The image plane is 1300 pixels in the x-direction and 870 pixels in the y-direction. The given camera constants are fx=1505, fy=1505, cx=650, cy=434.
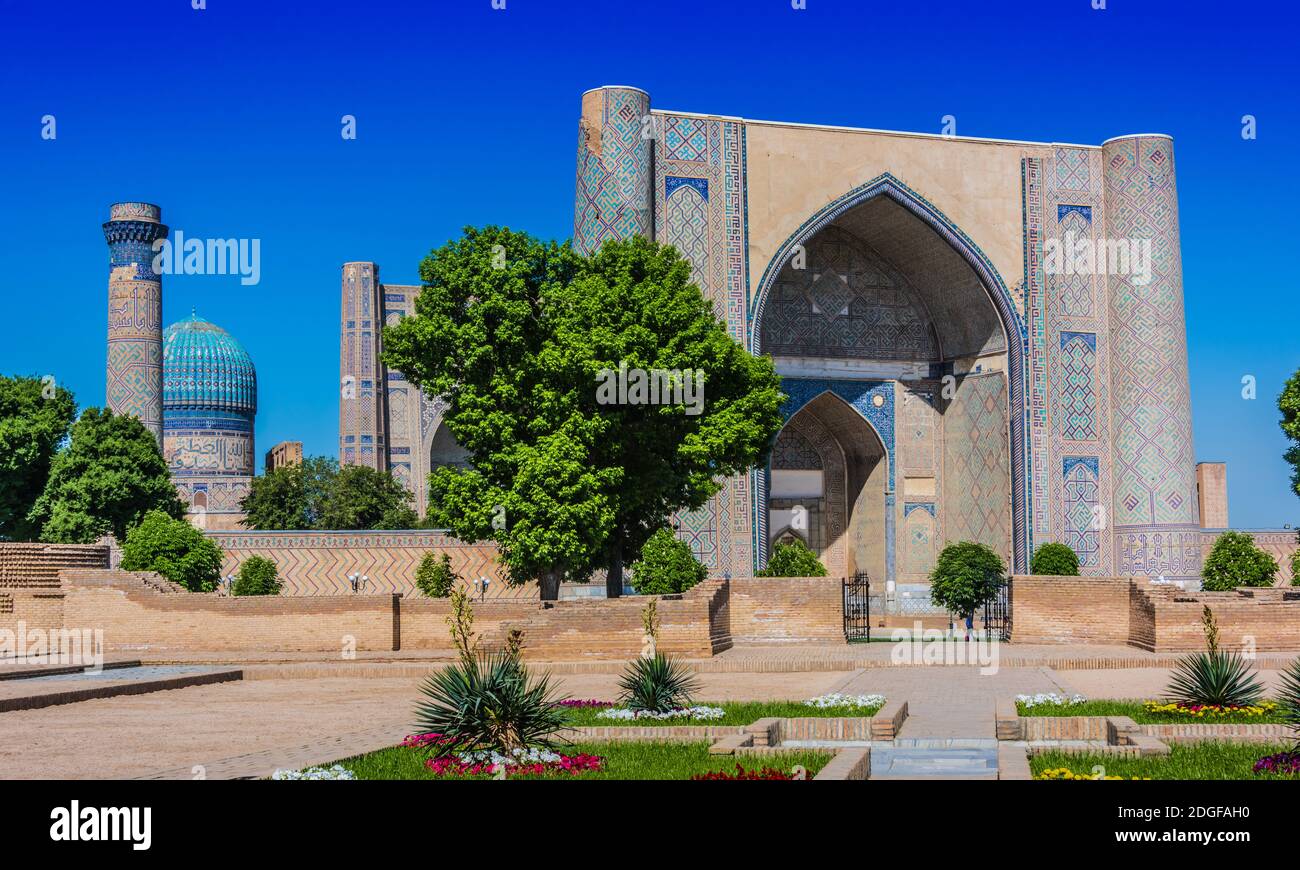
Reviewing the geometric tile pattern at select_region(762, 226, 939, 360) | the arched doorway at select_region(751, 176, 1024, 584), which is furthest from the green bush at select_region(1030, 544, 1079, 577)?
the geometric tile pattern at select_region(762, 226, 939, 360)

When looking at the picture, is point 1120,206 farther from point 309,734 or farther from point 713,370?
point 309,734

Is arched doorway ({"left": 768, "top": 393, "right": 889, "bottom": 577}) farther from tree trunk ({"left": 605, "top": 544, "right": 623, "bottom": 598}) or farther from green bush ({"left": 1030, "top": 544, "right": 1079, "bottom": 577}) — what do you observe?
tree trunk ({"left": 605, "top": 544, "right": 623, "bottom": 598})

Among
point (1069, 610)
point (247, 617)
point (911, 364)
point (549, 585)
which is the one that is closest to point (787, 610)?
point (549, 585)

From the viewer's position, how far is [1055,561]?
23625 millimetres

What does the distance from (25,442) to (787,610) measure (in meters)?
13.8

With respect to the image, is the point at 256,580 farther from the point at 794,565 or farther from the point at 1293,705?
the point at 1293,705

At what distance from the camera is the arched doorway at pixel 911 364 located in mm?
25484

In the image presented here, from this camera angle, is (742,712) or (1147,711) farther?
(742,712)

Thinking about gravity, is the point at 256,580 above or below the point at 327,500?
below

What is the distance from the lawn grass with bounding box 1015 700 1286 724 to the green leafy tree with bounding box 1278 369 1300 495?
15476mm

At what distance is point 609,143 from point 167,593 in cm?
954

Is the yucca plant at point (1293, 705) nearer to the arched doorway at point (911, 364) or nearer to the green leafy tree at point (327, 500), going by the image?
the arched doorway at point (911, 364)

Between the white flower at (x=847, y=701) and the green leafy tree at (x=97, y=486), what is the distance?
1714cm
